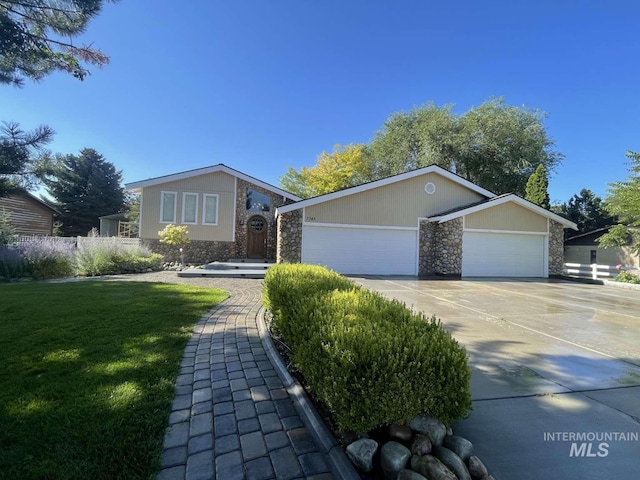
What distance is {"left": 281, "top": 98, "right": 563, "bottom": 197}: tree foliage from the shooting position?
22484 millimetres

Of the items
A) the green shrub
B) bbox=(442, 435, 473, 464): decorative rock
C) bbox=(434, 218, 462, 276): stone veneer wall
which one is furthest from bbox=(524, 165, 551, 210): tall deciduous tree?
bbox=(442, 435, 473, 464): decorative rock

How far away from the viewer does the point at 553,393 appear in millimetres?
2885

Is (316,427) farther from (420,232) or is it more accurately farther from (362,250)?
(420,232)

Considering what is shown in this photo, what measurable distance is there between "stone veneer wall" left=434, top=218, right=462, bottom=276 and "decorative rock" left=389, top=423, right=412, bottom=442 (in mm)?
13906

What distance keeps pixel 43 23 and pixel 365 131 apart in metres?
26.0

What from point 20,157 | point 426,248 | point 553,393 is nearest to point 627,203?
point 426,248

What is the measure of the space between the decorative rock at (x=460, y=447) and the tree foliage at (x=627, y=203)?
672 inches

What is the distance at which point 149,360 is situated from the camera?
3414mm

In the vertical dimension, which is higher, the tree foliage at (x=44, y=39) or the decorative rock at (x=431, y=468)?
the tree foliage at (x=44, y=39)

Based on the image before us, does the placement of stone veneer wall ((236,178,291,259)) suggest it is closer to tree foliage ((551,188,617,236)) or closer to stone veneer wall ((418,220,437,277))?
stone veneer wall ((418,220,437,277))

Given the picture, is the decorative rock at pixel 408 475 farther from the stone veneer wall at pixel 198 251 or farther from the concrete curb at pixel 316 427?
the stone veneer wall at pixel 198 251

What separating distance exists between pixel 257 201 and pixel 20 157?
9.71 m

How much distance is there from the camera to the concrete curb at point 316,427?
5.90 ft

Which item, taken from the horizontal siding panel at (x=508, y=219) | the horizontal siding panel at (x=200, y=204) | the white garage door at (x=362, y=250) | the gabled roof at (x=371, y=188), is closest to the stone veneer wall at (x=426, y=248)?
the white garage door at (x=362, y=250)
